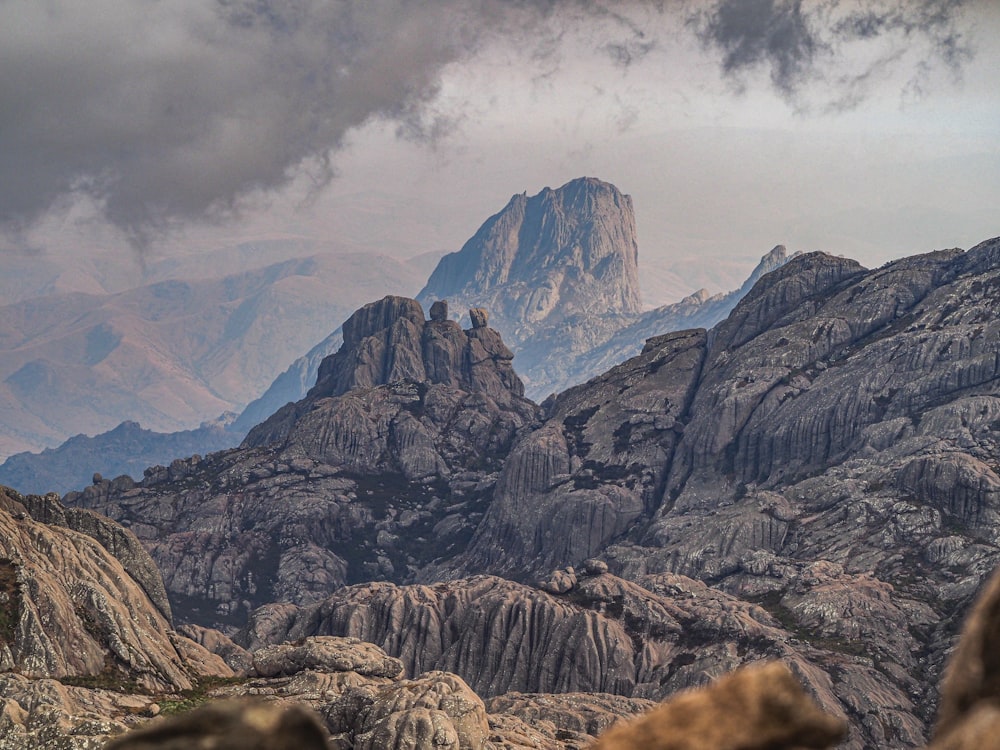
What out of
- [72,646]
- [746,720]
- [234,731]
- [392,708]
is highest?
[234,731]

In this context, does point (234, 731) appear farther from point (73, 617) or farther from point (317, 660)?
point (73, 617)

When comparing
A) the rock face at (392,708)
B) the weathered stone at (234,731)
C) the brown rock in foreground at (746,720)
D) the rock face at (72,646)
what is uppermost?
the weathered stone at (234,731)

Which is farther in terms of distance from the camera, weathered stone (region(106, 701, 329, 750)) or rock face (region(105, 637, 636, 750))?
rock face (region(105, 637, 636, 750))

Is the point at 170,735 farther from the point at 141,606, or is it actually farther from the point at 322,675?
the point at 141,606

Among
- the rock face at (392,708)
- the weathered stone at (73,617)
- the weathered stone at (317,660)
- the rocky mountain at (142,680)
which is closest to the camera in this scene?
the rocky mountain at (142,680)

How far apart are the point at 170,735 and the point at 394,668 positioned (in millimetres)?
106838

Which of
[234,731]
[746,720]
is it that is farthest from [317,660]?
[746,720]

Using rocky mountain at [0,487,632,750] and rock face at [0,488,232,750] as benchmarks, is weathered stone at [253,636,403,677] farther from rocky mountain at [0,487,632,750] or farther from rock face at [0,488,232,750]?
rock face at [0,488,232,750]

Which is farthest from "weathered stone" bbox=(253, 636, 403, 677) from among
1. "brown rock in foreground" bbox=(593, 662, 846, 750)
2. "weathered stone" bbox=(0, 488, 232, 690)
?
"brown rock in foreground" bbox=(593, 662, 846, 750)

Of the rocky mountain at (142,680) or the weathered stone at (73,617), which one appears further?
the weathered stone at (73,617)

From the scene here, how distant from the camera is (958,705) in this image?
12633mm

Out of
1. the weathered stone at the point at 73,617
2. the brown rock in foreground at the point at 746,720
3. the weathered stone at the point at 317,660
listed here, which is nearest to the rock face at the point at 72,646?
the weathered stone at the point at 73,617

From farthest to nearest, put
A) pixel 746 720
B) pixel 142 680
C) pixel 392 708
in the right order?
pixel 142 680, pixel 392 708, pixel 746 720

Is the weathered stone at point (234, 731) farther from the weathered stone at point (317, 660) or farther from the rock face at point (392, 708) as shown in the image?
the weathered stone at point (317, 660)
